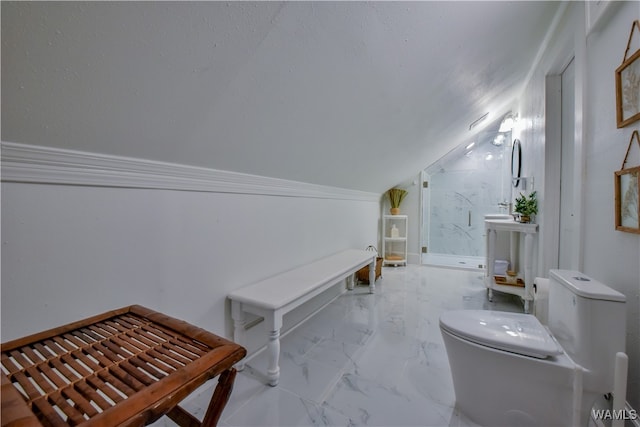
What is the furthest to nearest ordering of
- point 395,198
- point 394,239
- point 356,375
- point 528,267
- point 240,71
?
point 395,198 < point 394,239 < point 528,267 < point 356,375 < point 240,71

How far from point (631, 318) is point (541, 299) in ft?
1.38

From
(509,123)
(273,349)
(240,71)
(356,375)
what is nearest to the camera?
(240,71)

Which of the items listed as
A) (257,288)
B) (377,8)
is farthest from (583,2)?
(257,288)

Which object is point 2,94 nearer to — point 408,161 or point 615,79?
point 615,79

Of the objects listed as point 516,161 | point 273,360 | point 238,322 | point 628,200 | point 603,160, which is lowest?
point 273,360

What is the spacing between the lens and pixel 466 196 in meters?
4.15

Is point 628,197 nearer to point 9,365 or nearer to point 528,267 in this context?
point 528,267

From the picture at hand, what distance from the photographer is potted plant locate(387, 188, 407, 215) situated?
4266 millimetres

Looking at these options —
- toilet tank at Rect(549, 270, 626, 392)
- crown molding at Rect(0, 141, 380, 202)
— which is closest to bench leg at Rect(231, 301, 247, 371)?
crown molding at Rect(0, 141, 380, 202)

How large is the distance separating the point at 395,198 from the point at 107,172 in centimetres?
384

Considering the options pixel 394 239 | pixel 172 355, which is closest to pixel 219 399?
pixel 172 355

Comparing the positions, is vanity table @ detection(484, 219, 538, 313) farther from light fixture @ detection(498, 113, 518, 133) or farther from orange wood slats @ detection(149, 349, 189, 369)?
orange wood slats @ detection(149, 349, 189, 369)

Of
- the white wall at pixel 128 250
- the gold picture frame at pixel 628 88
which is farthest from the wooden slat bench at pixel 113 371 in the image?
the gold picture frame at pixel 628 88

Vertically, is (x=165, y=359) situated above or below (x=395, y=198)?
below
